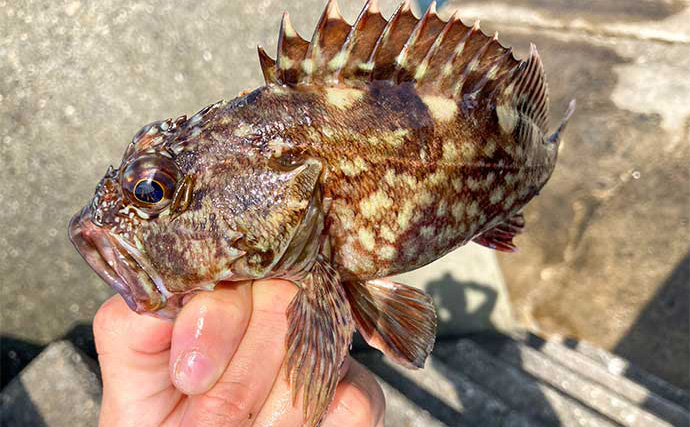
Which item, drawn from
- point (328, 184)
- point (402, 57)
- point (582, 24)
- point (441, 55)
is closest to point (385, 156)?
point (328, 184)

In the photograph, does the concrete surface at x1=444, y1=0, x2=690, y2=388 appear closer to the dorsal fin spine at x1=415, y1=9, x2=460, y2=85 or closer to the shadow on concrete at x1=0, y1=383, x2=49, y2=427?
the dorsal fin spine at x1=415, y1=9, x2=460, y2=85

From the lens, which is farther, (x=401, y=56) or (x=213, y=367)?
A: (x=401, y=56)

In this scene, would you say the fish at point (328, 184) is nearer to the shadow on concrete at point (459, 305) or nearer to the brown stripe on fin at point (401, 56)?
the brown stripe on fin at point (401, 56)

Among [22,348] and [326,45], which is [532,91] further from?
[22,348]

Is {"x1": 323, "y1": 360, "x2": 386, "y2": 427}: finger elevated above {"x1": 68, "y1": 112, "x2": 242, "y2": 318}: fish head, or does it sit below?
below

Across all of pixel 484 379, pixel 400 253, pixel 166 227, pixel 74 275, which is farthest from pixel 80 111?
pixel 484 379

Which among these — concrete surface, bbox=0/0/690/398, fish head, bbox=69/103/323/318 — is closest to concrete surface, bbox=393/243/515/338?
concrete surface, bbox=0/0/690/398
